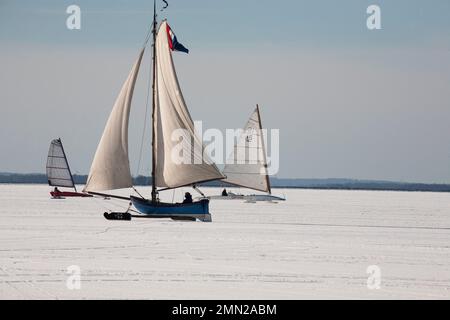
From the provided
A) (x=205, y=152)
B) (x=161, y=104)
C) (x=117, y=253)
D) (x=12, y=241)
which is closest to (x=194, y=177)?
(x=205, y=152)

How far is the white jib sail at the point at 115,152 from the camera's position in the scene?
48.6m

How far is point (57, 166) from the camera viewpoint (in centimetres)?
10669

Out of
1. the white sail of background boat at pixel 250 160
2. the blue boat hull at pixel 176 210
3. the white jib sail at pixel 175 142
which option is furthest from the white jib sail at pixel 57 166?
the blue boat hull at pixel 176 210

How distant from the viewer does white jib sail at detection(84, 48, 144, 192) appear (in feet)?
159

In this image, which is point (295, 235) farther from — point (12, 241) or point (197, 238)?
point (12, 241)

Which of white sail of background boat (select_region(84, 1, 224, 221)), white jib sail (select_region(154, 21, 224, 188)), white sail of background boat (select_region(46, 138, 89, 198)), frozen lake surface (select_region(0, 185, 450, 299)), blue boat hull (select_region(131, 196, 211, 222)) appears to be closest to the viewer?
frozen lake surface (select_region(0, 185, 450, 299))

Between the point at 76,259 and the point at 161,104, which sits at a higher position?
the point at 161,104

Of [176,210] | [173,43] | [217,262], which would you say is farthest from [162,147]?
[217,262]

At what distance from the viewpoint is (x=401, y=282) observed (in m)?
23.2

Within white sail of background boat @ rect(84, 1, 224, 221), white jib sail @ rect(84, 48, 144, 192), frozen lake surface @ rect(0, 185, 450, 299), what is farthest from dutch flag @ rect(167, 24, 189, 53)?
frozen lake surface @ rect(0, 185, 450, 299)

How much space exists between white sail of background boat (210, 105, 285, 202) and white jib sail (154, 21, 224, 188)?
36.7m

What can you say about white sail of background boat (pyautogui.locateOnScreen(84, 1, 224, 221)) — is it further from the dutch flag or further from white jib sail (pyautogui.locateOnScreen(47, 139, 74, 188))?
white jib sail (pyautogui.locateOnScreen(47, 139, 74, 188))

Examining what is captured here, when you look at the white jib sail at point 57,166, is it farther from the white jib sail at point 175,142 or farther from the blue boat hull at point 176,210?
the blue boat hull at point 176,210

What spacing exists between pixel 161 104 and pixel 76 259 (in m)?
24.2
